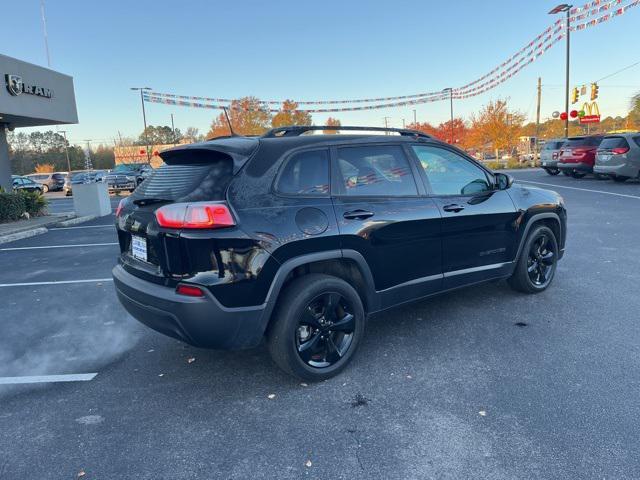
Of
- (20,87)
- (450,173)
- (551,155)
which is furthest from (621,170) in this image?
(20,87)

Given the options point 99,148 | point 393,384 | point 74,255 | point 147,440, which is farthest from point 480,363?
point 99,148

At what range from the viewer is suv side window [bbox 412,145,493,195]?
405 cm

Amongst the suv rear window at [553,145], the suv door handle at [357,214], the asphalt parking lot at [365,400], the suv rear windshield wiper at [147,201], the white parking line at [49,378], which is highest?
the suv rear window at [553,145]

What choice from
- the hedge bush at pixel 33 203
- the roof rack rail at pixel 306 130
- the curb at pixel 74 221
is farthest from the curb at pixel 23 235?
the roof rack rail at pixel 306 130

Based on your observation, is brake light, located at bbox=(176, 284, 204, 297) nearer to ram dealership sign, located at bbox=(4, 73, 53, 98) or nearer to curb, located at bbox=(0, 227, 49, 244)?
curb, located at bbox=(0, 227, 49, 244)

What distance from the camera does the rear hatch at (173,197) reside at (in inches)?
116

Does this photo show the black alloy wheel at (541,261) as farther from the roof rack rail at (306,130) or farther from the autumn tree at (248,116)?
the autumn tree at (248,116)

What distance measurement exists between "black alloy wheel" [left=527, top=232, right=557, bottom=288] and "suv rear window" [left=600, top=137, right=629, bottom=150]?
517 inches

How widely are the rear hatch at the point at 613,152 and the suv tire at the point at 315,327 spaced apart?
15.7 m

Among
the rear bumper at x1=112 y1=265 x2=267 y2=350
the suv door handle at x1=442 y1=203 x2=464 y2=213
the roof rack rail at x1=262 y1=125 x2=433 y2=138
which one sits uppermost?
the roof rack rail at x1=262 y1=125 x2=433 y2=138

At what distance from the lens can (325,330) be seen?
3348 millimetres

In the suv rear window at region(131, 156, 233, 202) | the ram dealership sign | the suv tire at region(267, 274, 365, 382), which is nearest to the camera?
the suv rear window at region(131, 156, 233, 202)

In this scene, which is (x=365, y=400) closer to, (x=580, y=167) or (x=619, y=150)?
(x=619, y=150)

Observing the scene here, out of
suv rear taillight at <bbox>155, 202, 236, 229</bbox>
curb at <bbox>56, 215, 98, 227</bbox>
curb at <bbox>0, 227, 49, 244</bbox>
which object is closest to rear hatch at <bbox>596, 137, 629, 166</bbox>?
suv rear taillight at <bbox>155, 202, 236, 229</bbox>
